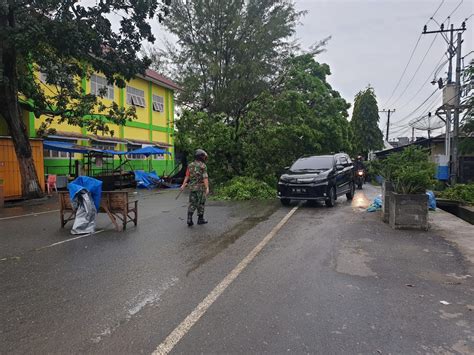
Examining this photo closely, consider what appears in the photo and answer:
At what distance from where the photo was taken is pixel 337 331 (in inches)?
140

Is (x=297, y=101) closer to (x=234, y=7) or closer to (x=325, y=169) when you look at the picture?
(x=325, y=169)

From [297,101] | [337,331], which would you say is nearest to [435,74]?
[297,101]

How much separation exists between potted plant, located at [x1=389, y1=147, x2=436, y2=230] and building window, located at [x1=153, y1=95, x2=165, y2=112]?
23.5 metres

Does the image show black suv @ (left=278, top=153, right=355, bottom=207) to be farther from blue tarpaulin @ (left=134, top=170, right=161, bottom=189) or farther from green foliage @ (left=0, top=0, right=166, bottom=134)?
blue tarpaulin @ (left=134, top=170, right=161, bottom=189)

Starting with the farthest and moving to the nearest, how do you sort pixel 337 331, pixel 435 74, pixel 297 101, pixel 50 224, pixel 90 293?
1. pixel 435 74
2. pixel 297 101
3. pixel 50 224
4. pixel 90 293
5. pixel 337 331

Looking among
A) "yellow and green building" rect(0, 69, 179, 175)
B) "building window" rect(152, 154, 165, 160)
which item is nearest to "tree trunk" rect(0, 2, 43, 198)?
"yellow and green building" rect(0, 69, 179, 175)

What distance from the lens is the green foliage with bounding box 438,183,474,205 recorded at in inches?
499

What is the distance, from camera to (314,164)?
44.1 ft

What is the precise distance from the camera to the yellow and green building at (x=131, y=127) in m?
20.6

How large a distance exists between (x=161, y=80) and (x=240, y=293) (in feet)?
87.8

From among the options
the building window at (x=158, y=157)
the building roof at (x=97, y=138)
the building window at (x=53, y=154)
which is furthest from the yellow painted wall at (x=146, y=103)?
the building window at (x=53, y=154)

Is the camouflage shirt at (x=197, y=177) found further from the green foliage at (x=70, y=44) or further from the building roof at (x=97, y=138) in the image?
the building roof at (x=97, y=138)

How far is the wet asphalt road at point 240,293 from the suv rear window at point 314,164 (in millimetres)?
5046

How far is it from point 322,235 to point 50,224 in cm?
684
